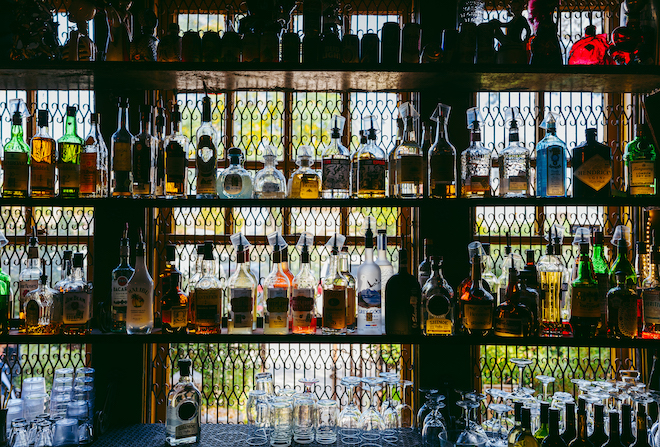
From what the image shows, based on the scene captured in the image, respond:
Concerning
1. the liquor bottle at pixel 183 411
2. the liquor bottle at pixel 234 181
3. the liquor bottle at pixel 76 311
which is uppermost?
the liquor bottle at pixel 234 181

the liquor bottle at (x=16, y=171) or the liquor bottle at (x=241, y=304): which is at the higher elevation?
the liquor bottle at (x=16, y=171)

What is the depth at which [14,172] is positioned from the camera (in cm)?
170

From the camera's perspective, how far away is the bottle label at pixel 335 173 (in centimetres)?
172

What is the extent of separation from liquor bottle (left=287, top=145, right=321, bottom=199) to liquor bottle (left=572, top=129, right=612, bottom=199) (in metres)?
0.91

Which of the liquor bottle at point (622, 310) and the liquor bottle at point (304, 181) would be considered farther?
the liquor bottle at point (304, 181)

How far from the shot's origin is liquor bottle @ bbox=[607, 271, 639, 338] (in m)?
1.62

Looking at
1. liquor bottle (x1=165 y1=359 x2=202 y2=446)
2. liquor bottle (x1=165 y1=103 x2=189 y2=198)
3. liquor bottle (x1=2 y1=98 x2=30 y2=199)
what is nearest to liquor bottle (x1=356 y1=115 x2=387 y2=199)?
liquor bottle (x1=165 y1=103 x2=189 y2=198)

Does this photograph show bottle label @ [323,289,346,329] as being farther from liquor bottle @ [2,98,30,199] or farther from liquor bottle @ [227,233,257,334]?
liquor bottle @ [2,98,30,199]

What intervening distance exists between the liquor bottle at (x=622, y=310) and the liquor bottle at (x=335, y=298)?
2.60 feet

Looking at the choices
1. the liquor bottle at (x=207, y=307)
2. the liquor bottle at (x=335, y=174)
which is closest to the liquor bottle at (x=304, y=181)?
the liquor bottle at (x=335, y=174)

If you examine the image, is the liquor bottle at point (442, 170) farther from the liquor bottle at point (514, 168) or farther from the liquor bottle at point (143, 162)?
the liquor bottle at point (143, 162)

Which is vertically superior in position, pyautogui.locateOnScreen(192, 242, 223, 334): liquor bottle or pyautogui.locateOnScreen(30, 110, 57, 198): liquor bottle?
pyautogui.locateOnScreen(30, 110, 57, 198): liquor bottle

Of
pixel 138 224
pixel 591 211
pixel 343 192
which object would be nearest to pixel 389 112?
pixel 343 192

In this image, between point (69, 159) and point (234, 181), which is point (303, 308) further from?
point (69, 159)
